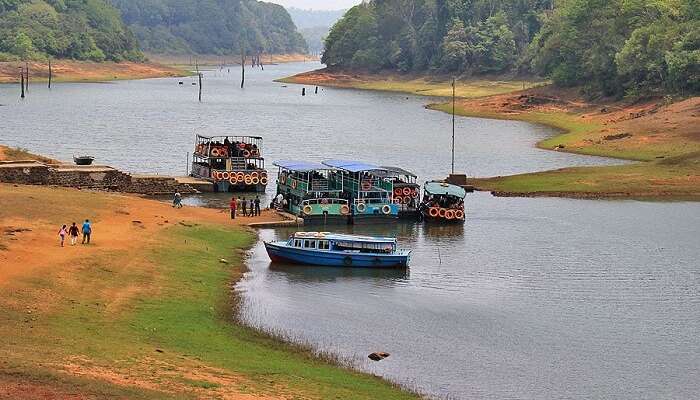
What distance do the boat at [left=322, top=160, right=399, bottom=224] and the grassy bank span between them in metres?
11.7

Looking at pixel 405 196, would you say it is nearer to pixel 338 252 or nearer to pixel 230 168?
pixel 230 168

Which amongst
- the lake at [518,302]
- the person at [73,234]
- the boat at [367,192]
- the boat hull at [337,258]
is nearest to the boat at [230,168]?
the lake at [518,302]

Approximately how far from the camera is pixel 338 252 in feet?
192

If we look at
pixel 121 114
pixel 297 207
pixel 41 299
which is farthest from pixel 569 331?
pixel 121 114

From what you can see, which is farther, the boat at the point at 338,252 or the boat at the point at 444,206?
the boat at the point at 444,206

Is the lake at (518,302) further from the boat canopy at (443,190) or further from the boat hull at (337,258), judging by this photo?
the boat canopy at (443,190)

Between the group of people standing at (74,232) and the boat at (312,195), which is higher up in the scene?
the boat at (312,195)

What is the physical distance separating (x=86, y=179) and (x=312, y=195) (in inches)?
624

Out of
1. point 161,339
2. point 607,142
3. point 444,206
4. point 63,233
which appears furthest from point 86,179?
point 607,142

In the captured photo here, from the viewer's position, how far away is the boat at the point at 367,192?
7312cm

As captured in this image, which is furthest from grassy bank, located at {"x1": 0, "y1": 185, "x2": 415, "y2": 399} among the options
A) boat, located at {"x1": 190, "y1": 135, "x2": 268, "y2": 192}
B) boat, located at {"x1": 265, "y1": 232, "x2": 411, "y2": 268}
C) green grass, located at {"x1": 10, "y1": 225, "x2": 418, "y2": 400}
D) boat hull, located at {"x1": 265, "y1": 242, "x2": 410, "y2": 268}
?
boat, located at {"x1": 190, "y1": 135, "x2": 268, "y2": 192}

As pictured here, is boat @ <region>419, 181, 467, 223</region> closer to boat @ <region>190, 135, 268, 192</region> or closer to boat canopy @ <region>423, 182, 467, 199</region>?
boat canopy @ <region>423, 182, 467, 199</region>

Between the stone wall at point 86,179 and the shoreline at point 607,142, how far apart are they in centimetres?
2398

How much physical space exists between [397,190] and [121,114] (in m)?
100
